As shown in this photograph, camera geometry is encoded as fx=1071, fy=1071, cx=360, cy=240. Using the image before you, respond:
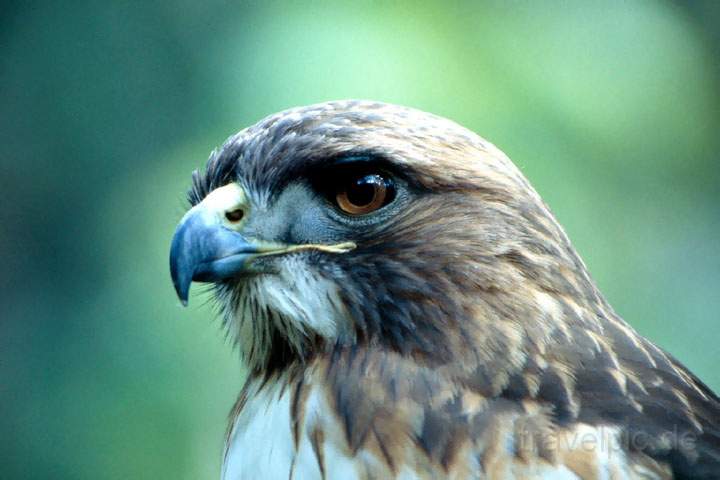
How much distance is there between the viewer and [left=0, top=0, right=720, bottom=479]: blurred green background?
3742 millimetres

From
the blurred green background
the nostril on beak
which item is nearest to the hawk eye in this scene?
the nostril on beak

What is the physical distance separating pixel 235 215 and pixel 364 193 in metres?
0.27

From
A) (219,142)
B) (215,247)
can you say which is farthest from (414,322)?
(219,142)

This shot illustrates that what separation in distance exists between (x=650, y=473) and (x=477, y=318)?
408 mm

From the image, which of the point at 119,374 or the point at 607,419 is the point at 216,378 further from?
the point at 607,419

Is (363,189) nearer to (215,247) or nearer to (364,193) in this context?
(364,193)

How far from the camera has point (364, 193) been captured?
6.82ft

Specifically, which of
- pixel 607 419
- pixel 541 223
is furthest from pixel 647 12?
pixel 607 419

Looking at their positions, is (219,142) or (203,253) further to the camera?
(219,142)

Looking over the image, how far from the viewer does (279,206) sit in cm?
214

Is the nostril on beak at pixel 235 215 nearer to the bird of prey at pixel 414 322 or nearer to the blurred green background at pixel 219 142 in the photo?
the bird of prey at pixel 414 322

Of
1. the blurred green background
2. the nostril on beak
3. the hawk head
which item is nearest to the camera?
the hawk head

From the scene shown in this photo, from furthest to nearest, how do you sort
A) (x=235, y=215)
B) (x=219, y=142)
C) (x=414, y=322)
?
(x=219, y=142), (x=235, y=215), (x=414, y=322)

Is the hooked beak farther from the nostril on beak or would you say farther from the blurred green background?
the blurred green background
